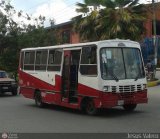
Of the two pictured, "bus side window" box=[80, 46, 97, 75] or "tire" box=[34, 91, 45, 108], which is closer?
"bus side window" box=[80, 46, 97, 75]

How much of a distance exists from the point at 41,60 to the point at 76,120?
555 cm

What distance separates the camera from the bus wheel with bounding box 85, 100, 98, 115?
Answer: 16205mm

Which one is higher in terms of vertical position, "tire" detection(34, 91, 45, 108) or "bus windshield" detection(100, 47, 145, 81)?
"bus windshield" detection(100, 47, 145, 81)

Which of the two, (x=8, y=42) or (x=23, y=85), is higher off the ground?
(x=8, y=42)

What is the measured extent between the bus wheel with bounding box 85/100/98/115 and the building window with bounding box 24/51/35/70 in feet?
16.8

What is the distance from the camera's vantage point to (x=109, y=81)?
15.8 meters

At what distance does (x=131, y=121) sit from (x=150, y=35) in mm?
34014

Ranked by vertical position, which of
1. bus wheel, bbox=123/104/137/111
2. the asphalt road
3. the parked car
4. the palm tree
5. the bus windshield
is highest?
the palm tree

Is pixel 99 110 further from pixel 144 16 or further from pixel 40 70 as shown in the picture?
pixel 144 16

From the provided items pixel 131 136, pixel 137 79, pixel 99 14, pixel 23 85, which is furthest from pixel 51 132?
pixel 99 14

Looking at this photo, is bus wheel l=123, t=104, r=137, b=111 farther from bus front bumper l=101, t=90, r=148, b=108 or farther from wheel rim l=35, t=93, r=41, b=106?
wheel rim l=35, t=93, r=41, b=106

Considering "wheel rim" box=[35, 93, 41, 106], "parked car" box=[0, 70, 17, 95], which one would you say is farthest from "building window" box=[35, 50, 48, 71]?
"parked car" box=[0, 70, 17, 95]

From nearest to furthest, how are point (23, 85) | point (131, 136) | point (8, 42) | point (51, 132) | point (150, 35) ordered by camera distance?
point (131, 136), point (51, 132), point (23, 85), point (8, 42), point (150, 35)

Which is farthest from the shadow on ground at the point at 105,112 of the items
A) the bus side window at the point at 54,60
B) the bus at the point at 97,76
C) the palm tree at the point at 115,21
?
the palm tree at the point at 115,21
